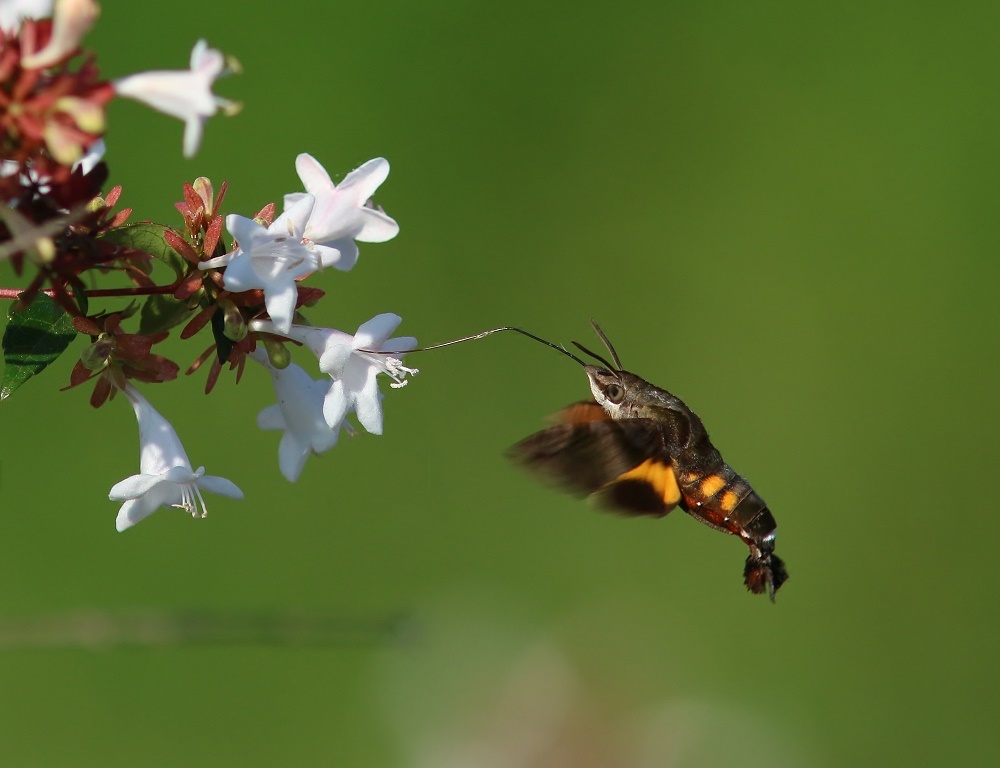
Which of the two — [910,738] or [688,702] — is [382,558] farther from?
[910,738]

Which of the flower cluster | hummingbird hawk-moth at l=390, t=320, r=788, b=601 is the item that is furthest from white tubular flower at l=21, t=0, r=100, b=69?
hummingbird hawk-moth at l=390, t=320, r=788, b=601

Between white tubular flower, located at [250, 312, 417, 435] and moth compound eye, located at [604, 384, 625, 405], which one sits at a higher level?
white tubular flower, located at [250, 312, 417, 435]

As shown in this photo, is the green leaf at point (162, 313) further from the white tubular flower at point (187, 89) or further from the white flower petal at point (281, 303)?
the white tubular flower at point (187, 89)

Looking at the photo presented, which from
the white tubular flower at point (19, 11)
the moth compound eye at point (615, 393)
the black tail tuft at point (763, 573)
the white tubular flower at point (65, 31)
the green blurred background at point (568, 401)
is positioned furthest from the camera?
the green blurred background at point (568, 401)

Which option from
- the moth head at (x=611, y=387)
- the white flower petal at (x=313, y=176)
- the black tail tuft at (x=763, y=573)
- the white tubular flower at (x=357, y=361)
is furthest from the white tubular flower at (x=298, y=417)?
the black tail tuft at (x=763, y=573)

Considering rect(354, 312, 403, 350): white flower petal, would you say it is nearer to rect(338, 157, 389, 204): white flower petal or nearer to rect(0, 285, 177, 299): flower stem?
rect(338, 157, 389, 204): white flower petal

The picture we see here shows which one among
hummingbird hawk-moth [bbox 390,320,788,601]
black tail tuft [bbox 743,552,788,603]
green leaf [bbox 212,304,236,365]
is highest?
green leaf [bbox 212,304,236,365]
